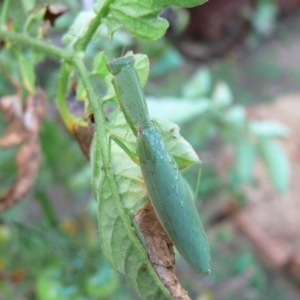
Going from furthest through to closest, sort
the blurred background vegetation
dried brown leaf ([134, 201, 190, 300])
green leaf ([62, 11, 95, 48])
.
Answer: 1. the blurred background vegetation
2. green leaf ([62, 11, 95, 48])
3. dried brown leaf ([134, 201, 190, 300])

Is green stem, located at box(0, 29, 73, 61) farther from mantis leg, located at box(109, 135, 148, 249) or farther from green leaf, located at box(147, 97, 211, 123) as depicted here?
green leaf, located at box(147, 97, 211, 123)

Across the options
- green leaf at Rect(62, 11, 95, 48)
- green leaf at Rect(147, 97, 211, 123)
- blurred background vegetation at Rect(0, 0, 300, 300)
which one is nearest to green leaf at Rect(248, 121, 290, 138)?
blurred background vegetation at Rect(0, 0, 300, 300)

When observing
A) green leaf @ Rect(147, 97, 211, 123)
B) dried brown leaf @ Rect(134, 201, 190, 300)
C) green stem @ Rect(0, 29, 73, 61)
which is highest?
green stem @ Rect(0, 29, 73, 61)

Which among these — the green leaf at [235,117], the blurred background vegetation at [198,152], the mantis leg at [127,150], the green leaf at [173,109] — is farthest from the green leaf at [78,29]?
the green leaf at [235,117]

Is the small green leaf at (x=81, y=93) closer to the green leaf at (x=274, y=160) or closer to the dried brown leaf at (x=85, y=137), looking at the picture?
the dried brown leaf at (x=85, y=137)

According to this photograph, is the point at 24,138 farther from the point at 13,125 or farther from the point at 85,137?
the point at 85,137

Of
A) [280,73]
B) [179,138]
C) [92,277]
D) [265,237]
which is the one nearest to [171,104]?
[92,277]
